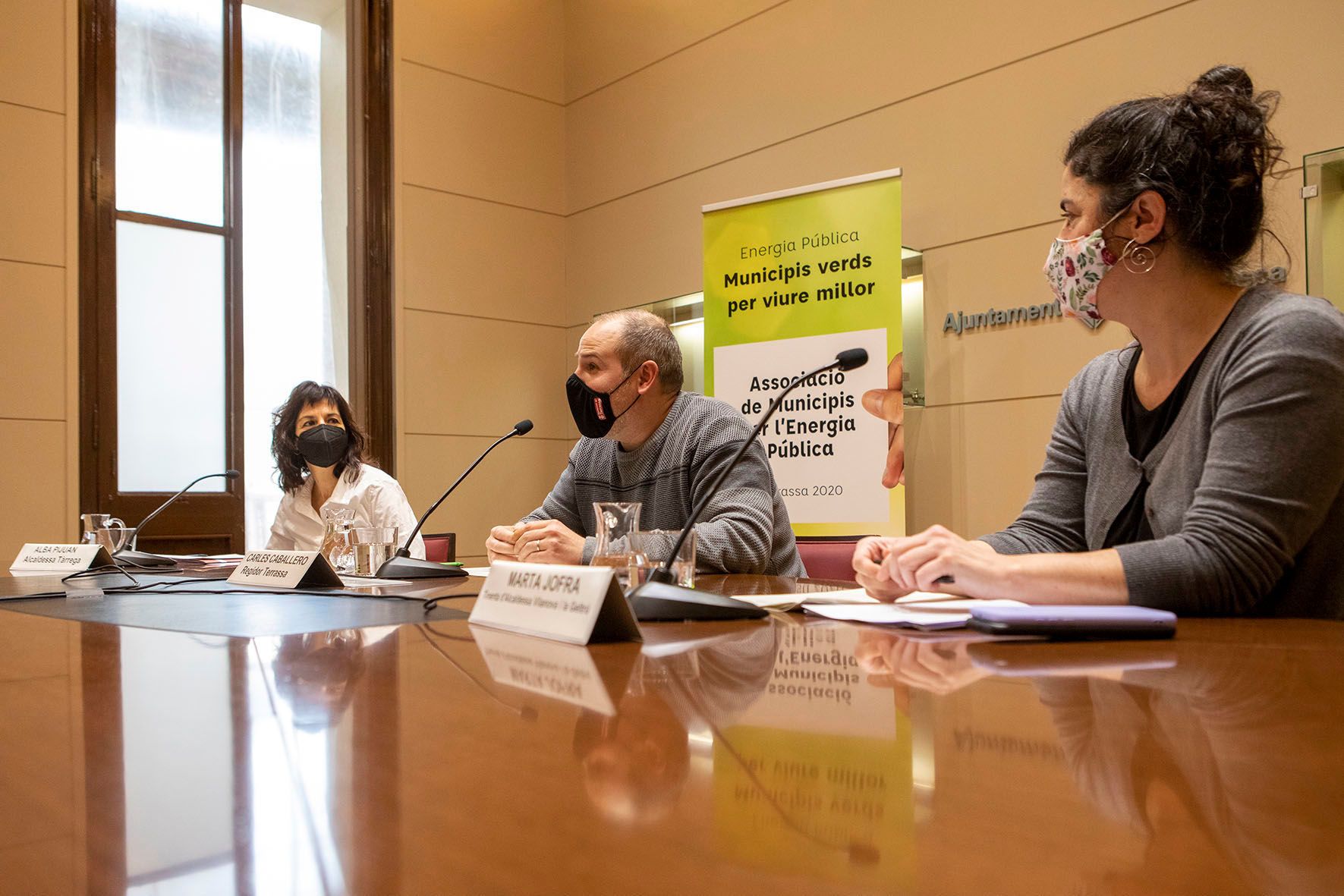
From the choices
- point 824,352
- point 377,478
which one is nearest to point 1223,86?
point 824,352

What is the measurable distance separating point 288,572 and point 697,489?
0.94 metres

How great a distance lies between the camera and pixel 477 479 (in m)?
5.65

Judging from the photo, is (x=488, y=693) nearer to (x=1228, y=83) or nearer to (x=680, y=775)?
(x=680, y=775)

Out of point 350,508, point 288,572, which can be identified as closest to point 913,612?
point 288,572

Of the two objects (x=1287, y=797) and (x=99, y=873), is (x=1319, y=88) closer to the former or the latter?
(x=1287, y=797)

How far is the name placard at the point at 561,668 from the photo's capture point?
2.42 ft

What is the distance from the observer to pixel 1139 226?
64.6 inches

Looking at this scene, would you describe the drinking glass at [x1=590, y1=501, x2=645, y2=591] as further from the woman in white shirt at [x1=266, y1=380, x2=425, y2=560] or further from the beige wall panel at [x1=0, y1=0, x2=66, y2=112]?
the beige wall panel at [x1=0, y1=0, x2=66, y2=112]

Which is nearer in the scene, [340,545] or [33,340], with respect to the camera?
[340,545]

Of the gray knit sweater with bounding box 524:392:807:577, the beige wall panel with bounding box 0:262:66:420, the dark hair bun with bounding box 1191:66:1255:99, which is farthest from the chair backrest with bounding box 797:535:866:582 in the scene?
the beige wall panel with bounding box 0:262:66:420

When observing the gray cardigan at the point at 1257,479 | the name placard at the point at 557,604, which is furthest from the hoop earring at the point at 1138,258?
the name placard at the point at 557,604

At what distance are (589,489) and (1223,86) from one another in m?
1.70

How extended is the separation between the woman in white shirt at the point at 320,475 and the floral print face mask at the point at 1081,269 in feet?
7.76

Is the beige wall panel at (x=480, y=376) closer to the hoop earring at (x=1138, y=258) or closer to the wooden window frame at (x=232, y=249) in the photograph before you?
Answer: the wooden window frame at (x=232, y=249)
